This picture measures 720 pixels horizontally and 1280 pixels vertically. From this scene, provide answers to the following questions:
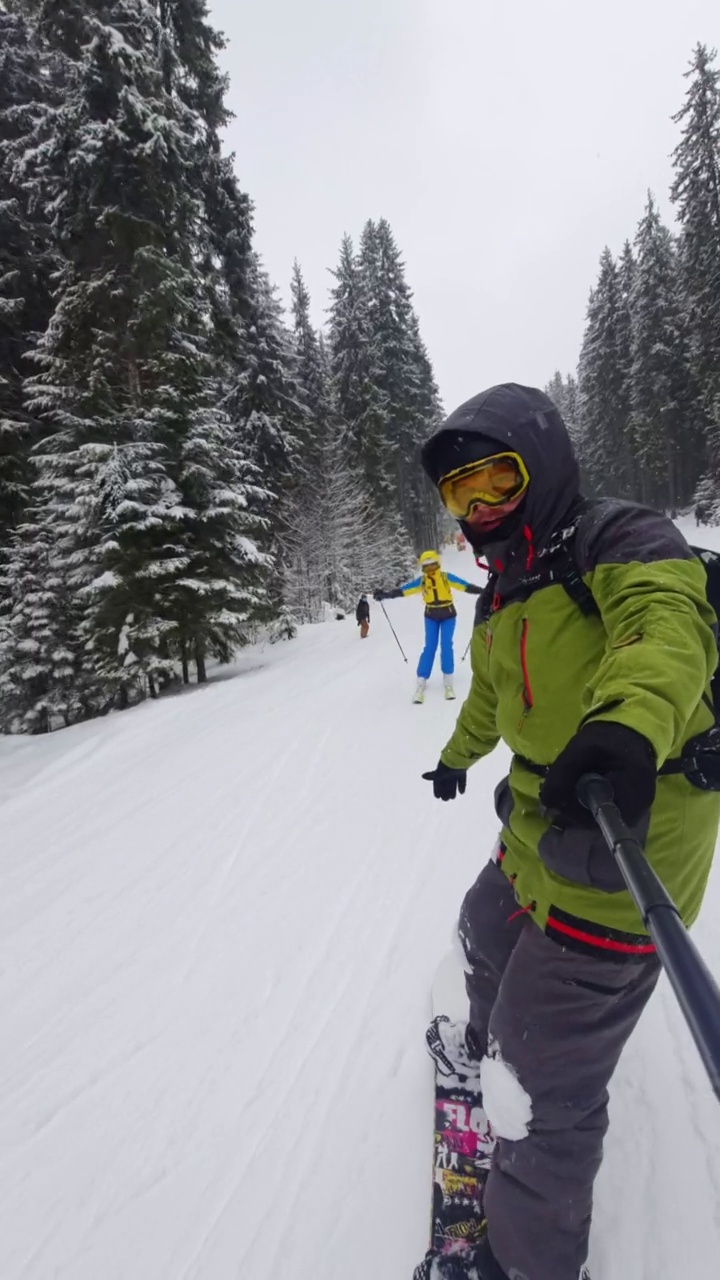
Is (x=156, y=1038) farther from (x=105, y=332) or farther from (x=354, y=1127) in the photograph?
(x=105, y=332)

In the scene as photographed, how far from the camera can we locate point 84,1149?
2432mm

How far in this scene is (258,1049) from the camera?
2.81 m

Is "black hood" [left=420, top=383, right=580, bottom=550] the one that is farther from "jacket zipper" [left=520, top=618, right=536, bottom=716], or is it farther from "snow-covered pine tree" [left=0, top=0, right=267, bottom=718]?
"snow-covered pine tree" [left=0, top=0, right=267, bottom=718]

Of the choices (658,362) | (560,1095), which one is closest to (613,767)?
(560,1095)

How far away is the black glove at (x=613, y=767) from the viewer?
3.62 ft

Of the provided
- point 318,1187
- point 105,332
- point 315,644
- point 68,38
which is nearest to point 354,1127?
point 318,1187

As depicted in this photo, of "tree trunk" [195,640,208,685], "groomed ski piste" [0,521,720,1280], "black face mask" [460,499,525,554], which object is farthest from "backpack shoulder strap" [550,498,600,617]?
"tree trunk" [195,640,208,685]

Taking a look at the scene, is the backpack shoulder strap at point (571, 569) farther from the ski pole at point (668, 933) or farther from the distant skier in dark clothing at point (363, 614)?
the distant skier in dark clothing at point (363, 614)

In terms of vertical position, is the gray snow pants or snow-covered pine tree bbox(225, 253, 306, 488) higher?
snow-covered pine tree bbox(225, 253, 306, 488)

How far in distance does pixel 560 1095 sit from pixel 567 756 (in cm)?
104

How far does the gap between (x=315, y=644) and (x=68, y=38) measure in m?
12.7

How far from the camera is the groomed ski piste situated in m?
2.00

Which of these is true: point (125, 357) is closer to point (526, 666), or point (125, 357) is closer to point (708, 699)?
point (526, 666)

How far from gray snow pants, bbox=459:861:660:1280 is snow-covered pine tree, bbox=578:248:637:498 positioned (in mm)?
46034
